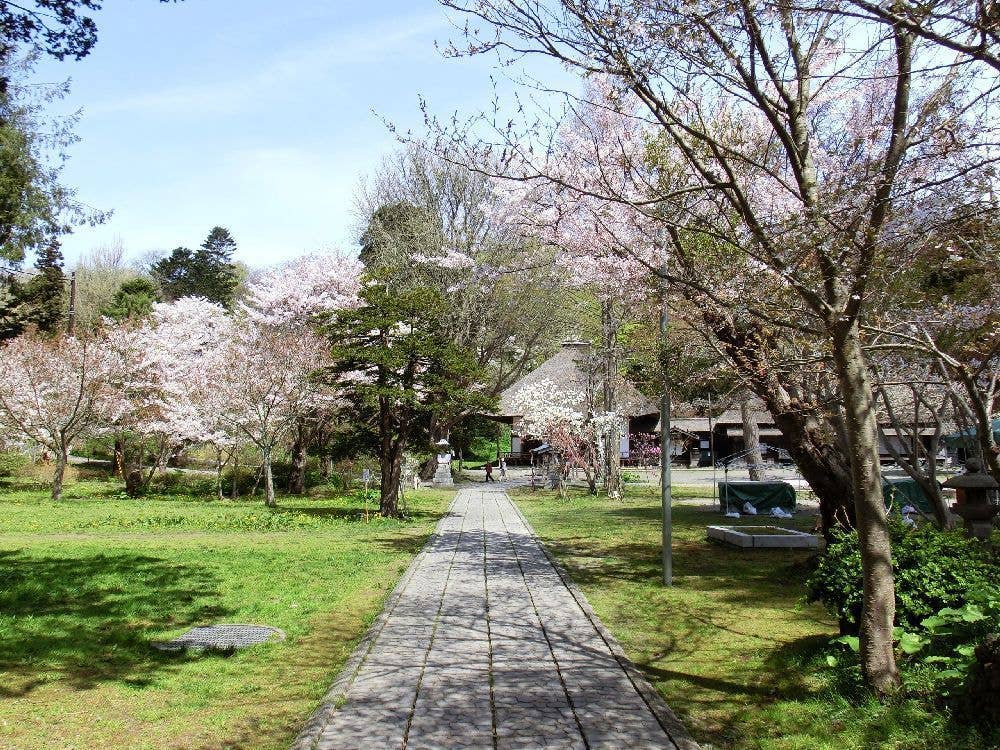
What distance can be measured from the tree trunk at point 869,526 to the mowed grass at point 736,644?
0.25 m

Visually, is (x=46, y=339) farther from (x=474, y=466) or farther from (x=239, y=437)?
(x=474, y=466)

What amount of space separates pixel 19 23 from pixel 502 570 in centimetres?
777

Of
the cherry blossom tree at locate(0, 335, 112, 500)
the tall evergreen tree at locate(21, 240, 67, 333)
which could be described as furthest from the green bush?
the tall evergreen tree at locate(21, 240, 67, 333)

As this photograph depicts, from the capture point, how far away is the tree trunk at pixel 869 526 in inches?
180

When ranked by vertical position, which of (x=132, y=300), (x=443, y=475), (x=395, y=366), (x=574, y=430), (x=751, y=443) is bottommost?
(x=443, y=475)

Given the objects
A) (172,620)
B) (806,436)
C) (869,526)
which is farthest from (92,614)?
(806,436)

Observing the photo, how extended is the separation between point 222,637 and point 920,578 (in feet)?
17.4

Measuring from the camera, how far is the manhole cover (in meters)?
6.23

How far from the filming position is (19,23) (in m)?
7.04

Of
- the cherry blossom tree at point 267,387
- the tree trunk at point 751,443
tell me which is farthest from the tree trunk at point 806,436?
the cherry blossom tree at point 267,387

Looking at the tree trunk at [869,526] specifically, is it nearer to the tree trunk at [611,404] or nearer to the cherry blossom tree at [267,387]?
the tree trunk at [611,404]

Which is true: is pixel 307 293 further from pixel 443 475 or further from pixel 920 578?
pixel 920 578

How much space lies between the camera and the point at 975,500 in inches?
291

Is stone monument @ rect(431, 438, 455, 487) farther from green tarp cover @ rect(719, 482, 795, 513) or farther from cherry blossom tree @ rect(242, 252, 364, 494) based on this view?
green tarp cover @ rect(719, 482, 795, 513)
